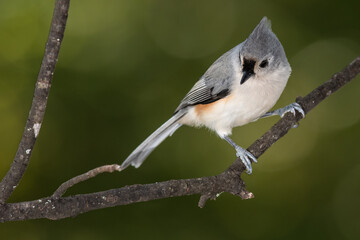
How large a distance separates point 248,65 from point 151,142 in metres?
0.78

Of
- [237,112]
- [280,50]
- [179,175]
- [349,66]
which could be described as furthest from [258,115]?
[179,175]

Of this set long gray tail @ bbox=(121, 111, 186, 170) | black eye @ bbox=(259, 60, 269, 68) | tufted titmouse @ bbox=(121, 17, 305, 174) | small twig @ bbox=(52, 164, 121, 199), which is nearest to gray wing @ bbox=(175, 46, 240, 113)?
tufted titmouse @ bbox=(121, 17, 305, 174)

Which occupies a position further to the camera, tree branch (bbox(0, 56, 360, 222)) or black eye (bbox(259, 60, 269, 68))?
black eye (bbox(259, 60, 269, 68))

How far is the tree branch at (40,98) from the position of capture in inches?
56.1

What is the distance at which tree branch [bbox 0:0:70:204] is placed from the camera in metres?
1.42

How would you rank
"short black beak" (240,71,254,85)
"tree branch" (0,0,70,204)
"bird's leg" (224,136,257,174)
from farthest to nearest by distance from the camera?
"short black beak" (240,71,254,85), "bird's leg" (224,136,257,174), "tree branch" (0,0,70,204)

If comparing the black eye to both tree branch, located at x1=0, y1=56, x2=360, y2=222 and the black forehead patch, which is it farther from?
tree branch, located at x1=0, y1=56, x2=360, y2=222

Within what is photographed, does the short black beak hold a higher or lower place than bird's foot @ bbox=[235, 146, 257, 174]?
higher

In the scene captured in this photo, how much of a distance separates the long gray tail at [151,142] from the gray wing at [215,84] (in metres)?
0.11

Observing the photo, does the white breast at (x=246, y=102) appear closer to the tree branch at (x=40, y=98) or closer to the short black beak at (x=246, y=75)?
the short black beak at (x=246, y=75)

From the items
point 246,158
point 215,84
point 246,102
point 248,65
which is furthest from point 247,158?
point 215,84

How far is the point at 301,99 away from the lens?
247cm

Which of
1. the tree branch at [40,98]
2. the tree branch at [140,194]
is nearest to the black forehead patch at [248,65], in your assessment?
the tree branch at [140,194]

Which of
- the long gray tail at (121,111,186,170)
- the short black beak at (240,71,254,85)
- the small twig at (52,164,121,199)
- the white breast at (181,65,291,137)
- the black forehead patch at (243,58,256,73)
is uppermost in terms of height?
the black forehead patch at (243,58,256,73)
